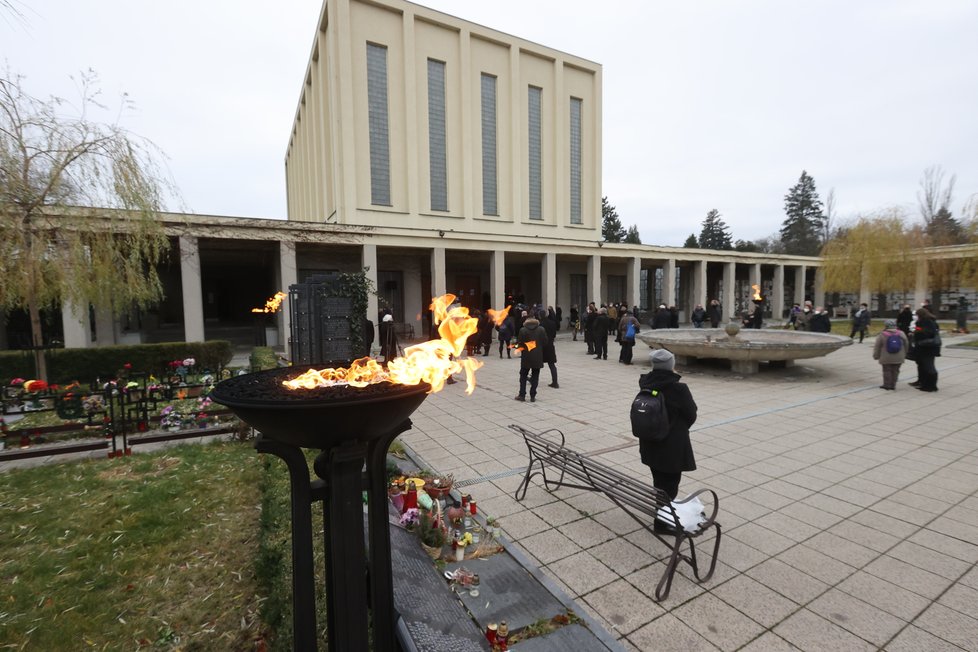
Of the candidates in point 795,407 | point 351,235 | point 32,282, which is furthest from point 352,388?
point 351,235

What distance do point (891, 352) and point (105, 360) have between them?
19250mm

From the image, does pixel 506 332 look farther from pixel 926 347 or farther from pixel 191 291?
pixel 191 291

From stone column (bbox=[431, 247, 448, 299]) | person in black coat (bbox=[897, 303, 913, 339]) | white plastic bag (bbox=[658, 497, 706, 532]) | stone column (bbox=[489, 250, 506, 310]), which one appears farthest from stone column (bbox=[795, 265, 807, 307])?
white plastic bag (bbox=[658, 497, 706, 532])

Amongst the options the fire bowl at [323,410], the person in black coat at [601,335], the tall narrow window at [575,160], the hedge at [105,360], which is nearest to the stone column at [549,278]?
the tall narrow window at [575,160]

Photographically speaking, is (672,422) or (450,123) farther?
(450,123)

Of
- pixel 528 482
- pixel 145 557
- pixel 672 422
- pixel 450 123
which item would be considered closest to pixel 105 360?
pixel 145 557

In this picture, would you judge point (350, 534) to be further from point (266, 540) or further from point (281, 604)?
point (266, 540)

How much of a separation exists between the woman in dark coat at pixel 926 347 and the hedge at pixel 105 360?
642 inches

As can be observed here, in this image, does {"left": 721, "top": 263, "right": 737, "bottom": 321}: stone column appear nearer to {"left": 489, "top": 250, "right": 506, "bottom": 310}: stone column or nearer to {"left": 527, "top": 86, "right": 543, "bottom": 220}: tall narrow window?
{"left": 527, "top": 86, "right": 543, "bottom": 220}: tall narrow window

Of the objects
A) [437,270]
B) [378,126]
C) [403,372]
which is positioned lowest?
[403,372]

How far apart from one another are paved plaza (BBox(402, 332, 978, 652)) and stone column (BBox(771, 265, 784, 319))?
27.3 metres

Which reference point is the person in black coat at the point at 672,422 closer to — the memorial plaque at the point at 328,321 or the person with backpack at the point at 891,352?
the person with backpack at the point at 891,352

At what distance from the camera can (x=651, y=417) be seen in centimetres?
362

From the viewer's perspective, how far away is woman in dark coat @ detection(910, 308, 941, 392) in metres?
9.23
